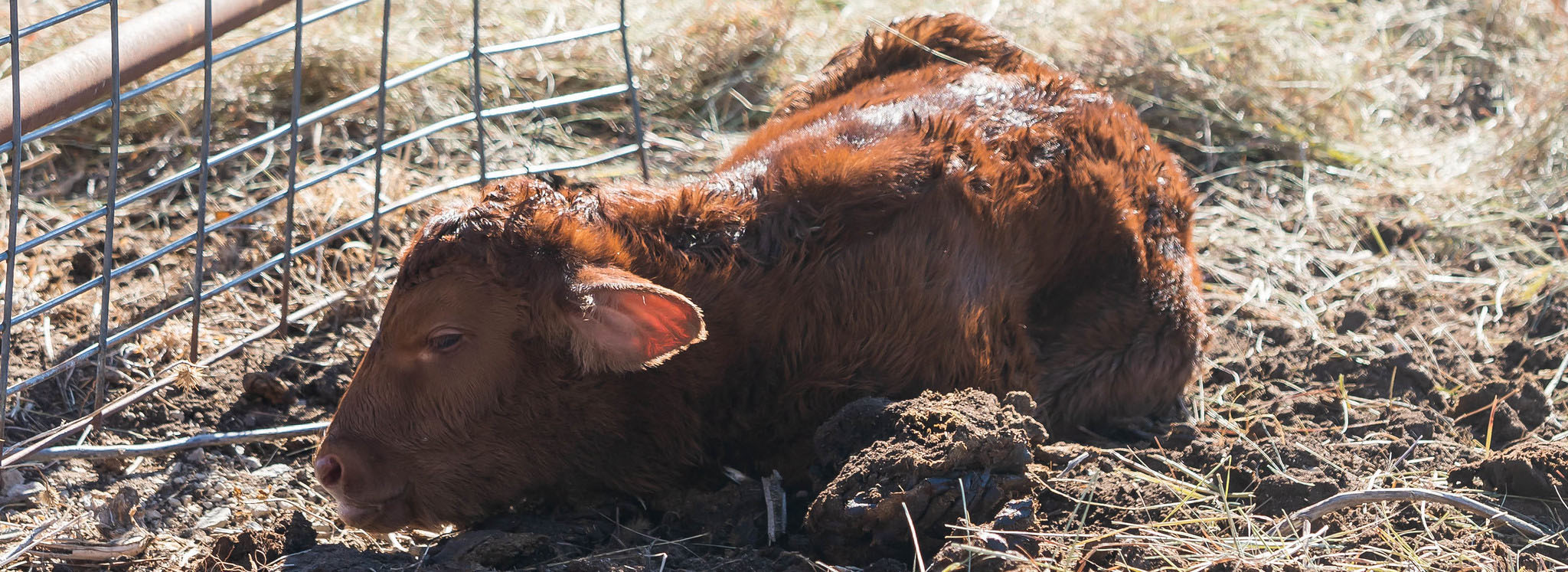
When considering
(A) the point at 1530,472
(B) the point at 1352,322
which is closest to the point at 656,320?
(A) the point at 1530,472

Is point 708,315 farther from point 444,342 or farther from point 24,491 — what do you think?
point 24,491

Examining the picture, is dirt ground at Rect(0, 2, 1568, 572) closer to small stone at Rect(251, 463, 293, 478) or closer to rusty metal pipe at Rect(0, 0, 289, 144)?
small stone at Rect(251, 463, 293, 478)

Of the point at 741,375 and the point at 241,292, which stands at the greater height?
the point at 741,375

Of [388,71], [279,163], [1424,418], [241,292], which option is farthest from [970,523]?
[388,71]

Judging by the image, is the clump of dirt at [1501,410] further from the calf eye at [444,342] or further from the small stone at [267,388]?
the small stone at [267,388]

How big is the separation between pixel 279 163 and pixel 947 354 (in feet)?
11.9

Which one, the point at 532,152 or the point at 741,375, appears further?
the point at 532,152

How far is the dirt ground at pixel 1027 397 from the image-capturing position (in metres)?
3.48

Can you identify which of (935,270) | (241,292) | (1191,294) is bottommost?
(241,292)

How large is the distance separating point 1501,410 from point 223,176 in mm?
5249

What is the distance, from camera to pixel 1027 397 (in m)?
3.78

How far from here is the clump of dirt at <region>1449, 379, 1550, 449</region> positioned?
4289 millimetres

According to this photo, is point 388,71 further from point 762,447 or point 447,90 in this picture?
point 762,447

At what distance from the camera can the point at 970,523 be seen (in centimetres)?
333
